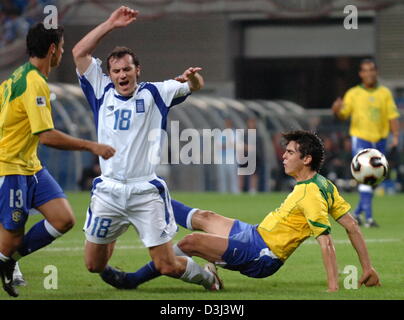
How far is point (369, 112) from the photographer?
13977mm

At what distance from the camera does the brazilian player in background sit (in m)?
13.9

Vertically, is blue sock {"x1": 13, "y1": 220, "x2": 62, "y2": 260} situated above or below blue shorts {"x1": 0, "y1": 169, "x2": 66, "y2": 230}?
below

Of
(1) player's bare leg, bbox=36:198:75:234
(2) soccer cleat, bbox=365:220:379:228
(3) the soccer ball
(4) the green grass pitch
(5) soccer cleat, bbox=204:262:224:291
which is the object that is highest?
(3) the soccer ball

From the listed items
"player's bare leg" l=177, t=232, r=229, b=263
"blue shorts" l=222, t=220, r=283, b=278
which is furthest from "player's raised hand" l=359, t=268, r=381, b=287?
"player's bare leg" l=177, t=232, r=229, b=263

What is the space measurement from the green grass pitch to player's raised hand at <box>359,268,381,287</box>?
0.06 m

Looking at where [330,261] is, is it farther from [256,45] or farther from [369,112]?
[256,45]

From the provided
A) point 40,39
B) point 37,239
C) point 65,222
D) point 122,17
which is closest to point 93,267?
point 65,222

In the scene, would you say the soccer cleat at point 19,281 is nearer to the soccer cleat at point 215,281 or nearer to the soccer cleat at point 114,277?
the soccer cleat at point 114,277

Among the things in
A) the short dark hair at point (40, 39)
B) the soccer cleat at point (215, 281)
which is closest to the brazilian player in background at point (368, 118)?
the soccer cleat at point (215, 281)

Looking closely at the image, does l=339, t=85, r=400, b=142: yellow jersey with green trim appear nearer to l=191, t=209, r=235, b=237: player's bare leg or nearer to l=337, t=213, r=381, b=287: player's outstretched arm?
l=191, t=209, r=235, b=237: player's bare leg

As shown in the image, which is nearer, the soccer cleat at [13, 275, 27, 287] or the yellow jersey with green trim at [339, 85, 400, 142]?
the soccer cleat at [13, 275, 27, 287]

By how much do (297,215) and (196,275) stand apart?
92 cm

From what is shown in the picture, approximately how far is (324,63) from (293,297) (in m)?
24.6

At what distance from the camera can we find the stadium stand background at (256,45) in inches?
1097
